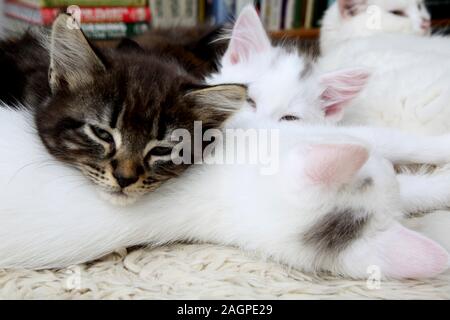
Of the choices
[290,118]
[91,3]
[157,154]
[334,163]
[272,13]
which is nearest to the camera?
[334,163]

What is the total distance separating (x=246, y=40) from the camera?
54.9 inches

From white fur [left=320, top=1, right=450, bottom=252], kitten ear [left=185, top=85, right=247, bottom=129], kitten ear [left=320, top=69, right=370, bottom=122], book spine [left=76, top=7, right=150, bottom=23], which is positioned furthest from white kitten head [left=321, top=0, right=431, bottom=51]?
kitten ear [left=185, top=85, right=247, bottom=129]

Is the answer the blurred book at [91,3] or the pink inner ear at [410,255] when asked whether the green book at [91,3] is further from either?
the pink inner ear at [410,255]

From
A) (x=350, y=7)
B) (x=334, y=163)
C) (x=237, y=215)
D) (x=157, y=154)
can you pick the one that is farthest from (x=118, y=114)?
(x=350, y=7)

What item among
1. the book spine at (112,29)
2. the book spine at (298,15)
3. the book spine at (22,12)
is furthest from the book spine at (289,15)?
the book spine at (22,12)

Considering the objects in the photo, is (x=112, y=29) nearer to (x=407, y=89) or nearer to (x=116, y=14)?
(x=116, y=14)

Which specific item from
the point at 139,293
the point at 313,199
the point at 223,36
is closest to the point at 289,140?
the point at 313,199

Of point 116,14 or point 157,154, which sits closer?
point 157,154

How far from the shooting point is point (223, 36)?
1.61m

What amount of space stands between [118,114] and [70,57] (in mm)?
174

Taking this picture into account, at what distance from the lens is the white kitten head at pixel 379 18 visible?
1.90 meters

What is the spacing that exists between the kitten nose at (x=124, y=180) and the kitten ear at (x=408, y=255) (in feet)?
1.57

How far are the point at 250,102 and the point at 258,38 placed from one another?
0.77ft
